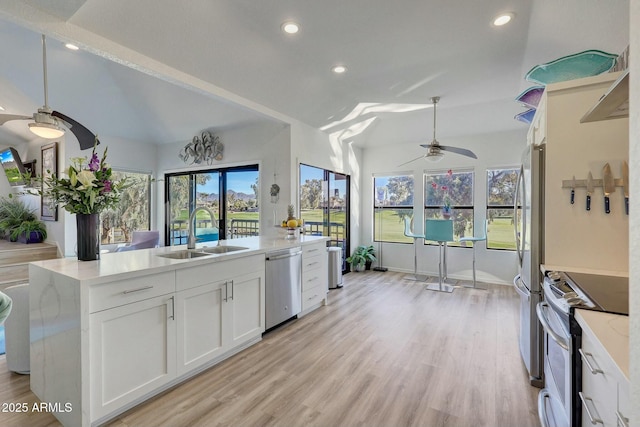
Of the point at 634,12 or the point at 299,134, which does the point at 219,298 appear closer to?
the point at 634,12

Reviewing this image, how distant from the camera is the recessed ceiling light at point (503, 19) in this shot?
240cm

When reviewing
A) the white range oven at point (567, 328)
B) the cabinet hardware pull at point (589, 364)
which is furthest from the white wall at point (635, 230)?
the white range oven at point (567, 328)

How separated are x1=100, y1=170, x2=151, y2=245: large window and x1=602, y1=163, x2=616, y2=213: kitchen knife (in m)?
6.44

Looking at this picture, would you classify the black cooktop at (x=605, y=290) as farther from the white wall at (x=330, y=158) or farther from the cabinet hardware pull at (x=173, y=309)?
the white wall at (x=330, y=158)

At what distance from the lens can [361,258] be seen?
6.02m

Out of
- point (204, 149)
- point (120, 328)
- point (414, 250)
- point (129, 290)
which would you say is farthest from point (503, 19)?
point (204, 149)

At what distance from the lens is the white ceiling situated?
227cm

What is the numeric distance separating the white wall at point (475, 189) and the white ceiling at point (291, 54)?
314 mm

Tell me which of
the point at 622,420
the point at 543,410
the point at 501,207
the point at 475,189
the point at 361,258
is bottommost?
the point at 543,410

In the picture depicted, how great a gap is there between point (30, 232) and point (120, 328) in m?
5.34

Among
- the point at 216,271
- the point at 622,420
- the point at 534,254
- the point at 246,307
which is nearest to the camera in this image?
the point at 622,420

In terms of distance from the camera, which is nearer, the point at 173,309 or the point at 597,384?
the point at 597,384

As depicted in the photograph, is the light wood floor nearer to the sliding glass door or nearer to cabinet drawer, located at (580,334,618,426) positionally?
cabinet drawer, located at (580,334,618,426)

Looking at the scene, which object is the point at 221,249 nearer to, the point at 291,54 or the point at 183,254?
the point at 183,254
